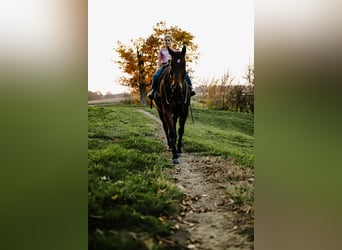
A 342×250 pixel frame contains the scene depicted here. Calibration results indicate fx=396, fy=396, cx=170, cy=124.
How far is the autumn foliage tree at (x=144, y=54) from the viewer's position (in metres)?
2.99

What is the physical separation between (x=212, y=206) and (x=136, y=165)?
649mm

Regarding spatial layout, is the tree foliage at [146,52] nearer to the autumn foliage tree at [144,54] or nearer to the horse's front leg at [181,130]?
the autumn foliage tree at [144,54]

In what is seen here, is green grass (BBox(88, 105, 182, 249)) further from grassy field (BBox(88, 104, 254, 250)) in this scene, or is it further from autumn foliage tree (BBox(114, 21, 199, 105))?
autumn foliage tree (BBox(114, 21, 199, 105))

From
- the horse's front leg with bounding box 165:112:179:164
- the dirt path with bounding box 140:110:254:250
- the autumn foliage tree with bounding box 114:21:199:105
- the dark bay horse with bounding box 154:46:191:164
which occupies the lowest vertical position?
the dirt path with bounding box 140:110:254:250

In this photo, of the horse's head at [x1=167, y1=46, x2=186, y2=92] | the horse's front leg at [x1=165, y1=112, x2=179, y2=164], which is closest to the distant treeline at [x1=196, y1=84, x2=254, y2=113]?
the horse's head at [x1=167, y1=46, x2=186, y2=92]

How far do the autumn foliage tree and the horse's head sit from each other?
4 cm

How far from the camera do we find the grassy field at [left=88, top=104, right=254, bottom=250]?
2916 mm

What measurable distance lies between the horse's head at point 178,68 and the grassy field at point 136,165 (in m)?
0.26

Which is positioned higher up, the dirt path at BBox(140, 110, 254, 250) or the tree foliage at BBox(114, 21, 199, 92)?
the tree foliage at BBox(114, 21, 199, 92)

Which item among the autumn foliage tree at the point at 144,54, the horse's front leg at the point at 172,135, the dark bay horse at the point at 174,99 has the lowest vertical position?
the horse's front leg at the point at 172,135

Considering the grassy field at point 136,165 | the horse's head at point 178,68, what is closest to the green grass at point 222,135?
the grassy field at point 136,165
